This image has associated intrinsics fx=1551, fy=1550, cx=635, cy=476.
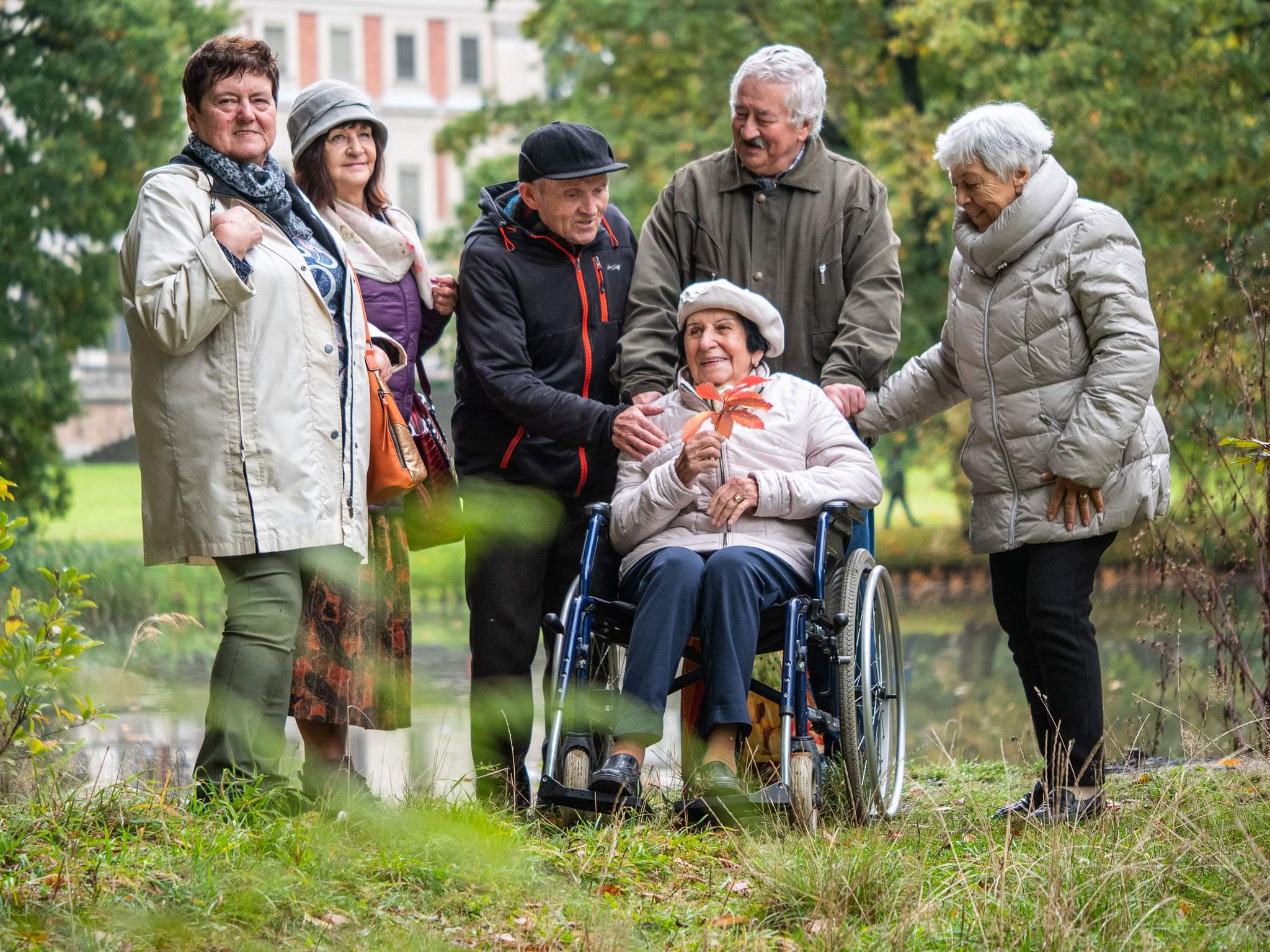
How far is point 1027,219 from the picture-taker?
385 cm

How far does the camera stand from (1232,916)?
9.86 ft

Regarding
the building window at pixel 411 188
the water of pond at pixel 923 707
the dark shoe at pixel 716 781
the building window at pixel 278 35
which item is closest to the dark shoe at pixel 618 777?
the dark shoe at pixel 716 781

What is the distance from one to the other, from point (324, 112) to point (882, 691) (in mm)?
2157

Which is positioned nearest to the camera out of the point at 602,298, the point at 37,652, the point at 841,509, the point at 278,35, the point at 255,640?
the point at 37,652

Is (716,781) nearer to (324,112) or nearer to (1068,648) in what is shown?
(1068,648)

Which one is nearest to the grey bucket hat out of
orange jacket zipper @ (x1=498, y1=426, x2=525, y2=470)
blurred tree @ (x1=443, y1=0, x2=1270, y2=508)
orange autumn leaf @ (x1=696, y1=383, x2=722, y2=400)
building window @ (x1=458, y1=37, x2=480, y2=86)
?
orange jacket zipper @ (x1=498, y1=426, x2=525, y2=470)

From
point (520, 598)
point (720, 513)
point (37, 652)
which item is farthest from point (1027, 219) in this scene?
point (37, 652)

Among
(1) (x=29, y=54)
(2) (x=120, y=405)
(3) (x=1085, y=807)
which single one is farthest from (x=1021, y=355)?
(2) (x=120, y=405)

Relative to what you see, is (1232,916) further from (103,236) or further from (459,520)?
(103,236)

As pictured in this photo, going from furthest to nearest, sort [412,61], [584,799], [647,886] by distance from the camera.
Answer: [412,61], [584,799], [647,886]

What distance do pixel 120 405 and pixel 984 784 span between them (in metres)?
32.9

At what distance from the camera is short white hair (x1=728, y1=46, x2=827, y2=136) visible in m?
4.25

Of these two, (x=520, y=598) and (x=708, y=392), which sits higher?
(x=708, y=392)

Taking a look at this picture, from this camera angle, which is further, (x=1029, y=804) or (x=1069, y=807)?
(x=1029, y=804)
